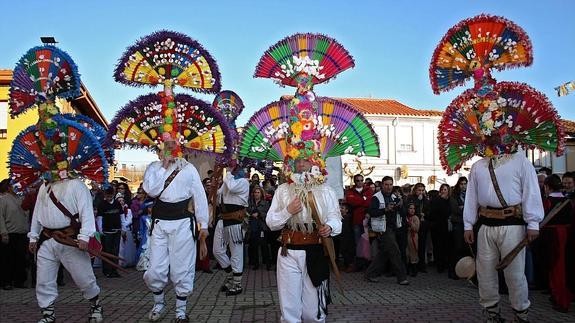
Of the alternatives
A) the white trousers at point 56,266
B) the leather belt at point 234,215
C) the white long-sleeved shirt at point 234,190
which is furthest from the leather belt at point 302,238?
the leather belt at point 234,215

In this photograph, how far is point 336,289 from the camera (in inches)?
383

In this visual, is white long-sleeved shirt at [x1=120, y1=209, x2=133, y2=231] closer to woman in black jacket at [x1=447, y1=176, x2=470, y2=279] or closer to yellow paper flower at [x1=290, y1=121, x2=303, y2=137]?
woman in black jacket at [x1=447, y1=176, x2=470, y2=279]

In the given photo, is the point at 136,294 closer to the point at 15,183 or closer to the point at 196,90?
the point at 15,183

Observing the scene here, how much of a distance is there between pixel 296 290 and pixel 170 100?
11.8ft

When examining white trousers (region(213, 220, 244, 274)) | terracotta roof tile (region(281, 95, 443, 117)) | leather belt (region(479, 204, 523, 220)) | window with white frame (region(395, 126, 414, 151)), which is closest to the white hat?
leather belt (region(479, 204, 523, 220))

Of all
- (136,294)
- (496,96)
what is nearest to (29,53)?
(136,294)

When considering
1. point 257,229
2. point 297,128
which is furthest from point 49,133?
point 257,229

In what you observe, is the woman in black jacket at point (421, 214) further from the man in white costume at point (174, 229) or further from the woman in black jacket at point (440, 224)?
the man in white costume at point (174, 229)

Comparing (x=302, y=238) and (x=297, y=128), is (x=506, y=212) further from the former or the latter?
(x=297, y=128)

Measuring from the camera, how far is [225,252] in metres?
9.38

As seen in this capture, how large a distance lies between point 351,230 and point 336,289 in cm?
320

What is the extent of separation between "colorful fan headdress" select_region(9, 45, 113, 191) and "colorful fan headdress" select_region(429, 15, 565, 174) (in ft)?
14.9

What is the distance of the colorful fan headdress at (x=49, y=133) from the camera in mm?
7258

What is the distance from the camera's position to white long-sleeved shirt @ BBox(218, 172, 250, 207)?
916 centimetres
